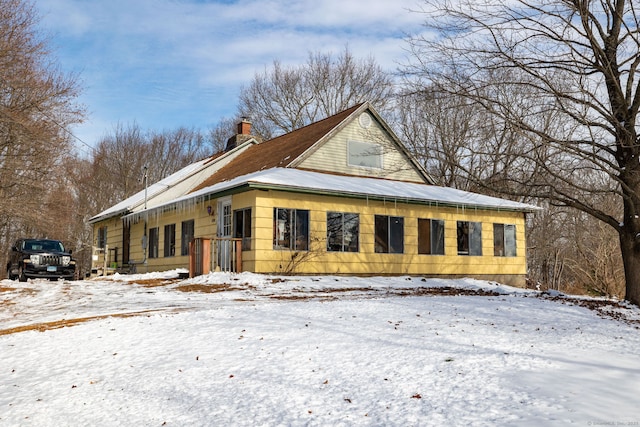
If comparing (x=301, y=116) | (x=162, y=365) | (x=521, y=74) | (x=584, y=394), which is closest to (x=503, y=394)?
(x=584, y=394)

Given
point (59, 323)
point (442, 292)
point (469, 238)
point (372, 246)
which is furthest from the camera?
point (469, 238)

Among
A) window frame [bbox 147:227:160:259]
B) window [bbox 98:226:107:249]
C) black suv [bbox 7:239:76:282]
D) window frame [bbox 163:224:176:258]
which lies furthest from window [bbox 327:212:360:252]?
Result: window [bbox 98:226:107:249]

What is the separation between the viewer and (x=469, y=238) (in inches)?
823

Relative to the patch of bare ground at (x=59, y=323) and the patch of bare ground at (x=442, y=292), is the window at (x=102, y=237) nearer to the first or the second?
the patch of bare ground at (x=442, y=292)

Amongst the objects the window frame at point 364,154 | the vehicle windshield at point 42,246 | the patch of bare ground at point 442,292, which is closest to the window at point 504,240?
the window frame at point 364,154

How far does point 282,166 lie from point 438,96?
8.70 meters

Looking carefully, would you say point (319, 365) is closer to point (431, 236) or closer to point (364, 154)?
point (431, 236)

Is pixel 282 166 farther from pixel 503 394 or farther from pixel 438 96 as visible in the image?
pixel 503 394

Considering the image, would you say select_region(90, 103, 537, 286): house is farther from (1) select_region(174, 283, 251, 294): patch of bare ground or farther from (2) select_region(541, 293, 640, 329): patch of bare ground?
(2) select_region(541, 293, 640, 329): patch of bare ground

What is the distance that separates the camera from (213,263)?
1741 cm

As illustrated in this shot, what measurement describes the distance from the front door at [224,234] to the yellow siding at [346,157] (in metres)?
3.06

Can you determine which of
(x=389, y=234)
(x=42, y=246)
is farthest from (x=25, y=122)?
(x=389, y=234)

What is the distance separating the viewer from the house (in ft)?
55.5

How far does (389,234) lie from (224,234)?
5410mm
